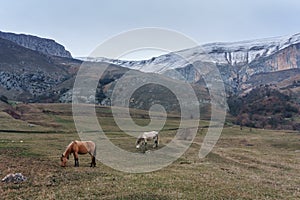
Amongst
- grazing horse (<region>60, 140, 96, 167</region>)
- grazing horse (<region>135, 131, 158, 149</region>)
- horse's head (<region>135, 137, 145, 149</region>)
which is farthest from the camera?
horse's head (<region>135, 137, 145, 149</region>)

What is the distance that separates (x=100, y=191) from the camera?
66.5ft

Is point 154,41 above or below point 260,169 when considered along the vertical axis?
above

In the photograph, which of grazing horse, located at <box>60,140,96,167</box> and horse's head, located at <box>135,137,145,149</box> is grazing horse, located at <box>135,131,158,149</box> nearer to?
horse's head, located at <box>135,137,145,149</box>

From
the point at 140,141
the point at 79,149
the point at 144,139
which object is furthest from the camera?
the point at 140,141

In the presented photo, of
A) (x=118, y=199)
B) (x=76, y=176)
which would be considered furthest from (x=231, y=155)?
(x=118, y=199)

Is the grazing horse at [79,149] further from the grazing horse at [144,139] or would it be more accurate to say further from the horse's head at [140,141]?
the horse's head at [140,141]

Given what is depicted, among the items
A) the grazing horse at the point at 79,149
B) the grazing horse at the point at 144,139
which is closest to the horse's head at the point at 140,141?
the grazing horse at the point at 144,139

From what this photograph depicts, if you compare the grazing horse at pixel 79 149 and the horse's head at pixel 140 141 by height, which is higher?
the grazing horse at pixel 79 149

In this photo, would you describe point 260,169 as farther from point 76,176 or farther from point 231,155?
point 76,176

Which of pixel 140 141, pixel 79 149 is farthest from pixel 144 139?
pixel 79 149

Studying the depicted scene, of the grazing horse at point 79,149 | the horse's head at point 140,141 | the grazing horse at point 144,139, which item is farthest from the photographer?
the horse's head at point 140,141

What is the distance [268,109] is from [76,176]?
178 metres

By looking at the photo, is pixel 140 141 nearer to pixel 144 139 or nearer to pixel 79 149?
pixel 144 139

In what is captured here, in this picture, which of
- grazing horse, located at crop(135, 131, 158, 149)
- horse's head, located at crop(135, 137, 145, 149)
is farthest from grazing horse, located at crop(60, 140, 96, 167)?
horse's head, located at crop(135, 137, 145, 149)
